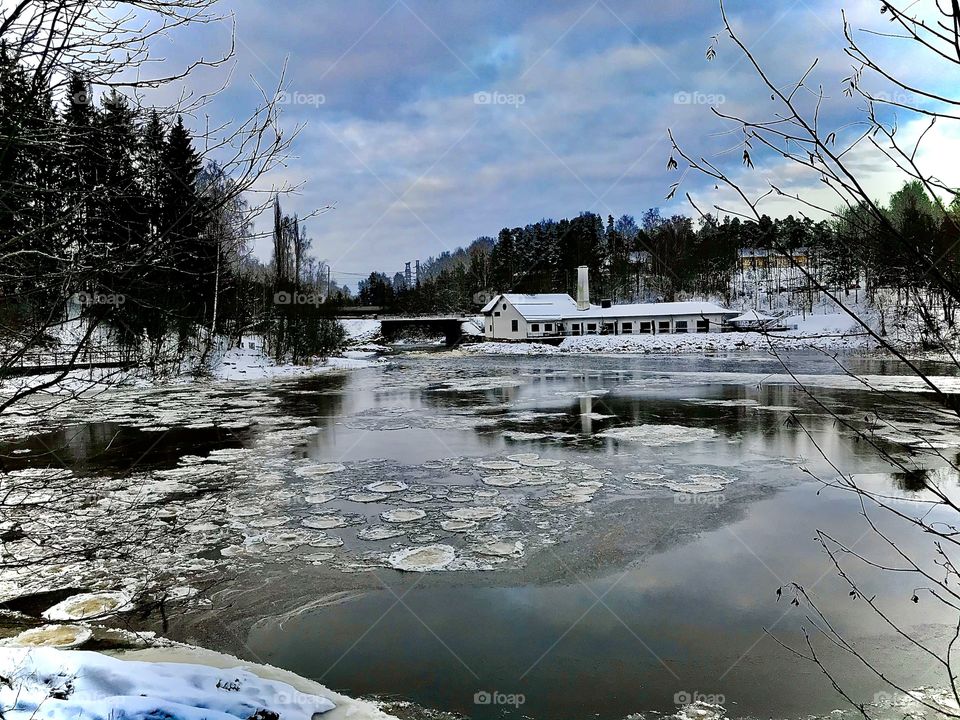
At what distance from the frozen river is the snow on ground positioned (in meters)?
0.37

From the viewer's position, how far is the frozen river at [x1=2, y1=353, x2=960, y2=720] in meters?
4.53

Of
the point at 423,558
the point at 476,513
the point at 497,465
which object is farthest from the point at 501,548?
the point at 497,465

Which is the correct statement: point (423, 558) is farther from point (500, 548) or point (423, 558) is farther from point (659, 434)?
point (659, 434)

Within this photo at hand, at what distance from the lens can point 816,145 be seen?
5.43 feet

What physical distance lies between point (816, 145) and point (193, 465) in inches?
440

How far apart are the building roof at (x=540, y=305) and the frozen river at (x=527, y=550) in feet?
145

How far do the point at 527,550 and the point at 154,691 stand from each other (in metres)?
3.85

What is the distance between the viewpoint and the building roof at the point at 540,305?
59375 millimetres

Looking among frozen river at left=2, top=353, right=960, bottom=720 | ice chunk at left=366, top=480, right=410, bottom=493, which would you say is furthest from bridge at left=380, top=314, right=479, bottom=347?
ice chunk at left=366, top=480, right=410, bottom=493

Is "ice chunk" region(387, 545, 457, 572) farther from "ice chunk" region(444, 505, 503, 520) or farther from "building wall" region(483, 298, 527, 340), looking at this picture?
A: "building wall" region(483, 298, 527, 340)

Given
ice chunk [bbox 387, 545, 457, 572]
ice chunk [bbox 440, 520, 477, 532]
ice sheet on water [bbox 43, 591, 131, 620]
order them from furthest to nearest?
ice chunk [bbox 440, 520, 477, 532] → ice chunk [bbox 387, 545, 457, 572] → ice sheet on water [bbox 43, 591, 131, 620]

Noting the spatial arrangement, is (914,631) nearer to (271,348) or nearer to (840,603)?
(840,603)

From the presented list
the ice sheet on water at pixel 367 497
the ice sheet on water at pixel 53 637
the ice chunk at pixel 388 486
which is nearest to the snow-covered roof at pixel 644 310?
the ice chunk at pixel 388 486

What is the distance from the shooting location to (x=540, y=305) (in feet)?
201
